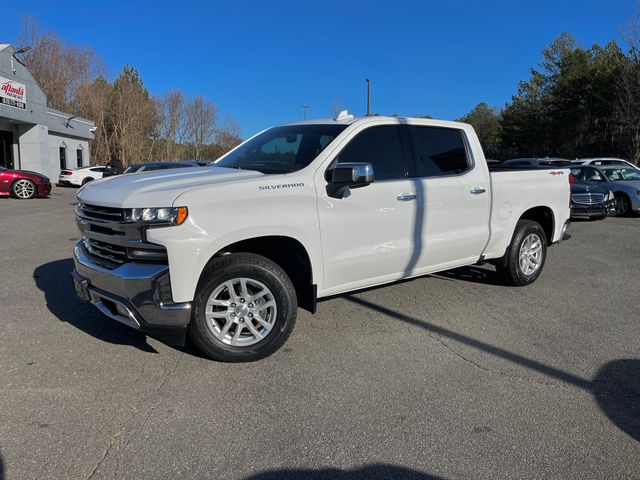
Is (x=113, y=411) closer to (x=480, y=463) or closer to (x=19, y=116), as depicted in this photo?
(x=480, y=463)

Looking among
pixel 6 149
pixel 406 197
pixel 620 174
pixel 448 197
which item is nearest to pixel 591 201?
pixel 620 174

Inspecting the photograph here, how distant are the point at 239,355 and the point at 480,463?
1926 mm

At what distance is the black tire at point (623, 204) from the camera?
48.4ft

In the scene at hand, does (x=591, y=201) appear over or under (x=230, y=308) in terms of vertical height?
over

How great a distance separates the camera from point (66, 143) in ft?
109

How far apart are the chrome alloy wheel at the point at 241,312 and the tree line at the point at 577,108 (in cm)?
3698

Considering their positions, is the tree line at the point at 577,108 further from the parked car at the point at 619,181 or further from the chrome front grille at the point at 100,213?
the chrome front grille at the point at 100,213

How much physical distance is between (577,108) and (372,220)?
46.2 meters

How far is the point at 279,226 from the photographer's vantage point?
392cm

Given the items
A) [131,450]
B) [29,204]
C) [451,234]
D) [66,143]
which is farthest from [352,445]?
[66,143]

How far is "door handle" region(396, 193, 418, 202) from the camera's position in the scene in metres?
4.68

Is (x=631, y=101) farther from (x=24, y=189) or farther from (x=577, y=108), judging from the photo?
(x=24, y=189)

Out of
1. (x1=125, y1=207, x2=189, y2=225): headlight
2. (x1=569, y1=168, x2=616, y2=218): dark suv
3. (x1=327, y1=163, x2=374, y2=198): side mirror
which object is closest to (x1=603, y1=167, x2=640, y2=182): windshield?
(x1=569, y1=168, x2=616, y2=218): dark suv

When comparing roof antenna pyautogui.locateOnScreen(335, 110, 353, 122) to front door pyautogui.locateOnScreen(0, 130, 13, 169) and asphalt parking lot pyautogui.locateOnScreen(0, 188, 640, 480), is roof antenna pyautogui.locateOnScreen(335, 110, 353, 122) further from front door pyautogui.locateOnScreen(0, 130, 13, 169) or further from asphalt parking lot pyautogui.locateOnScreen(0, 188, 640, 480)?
front door pyautogui.locateOnScreen(0, 130, 13, 169)
